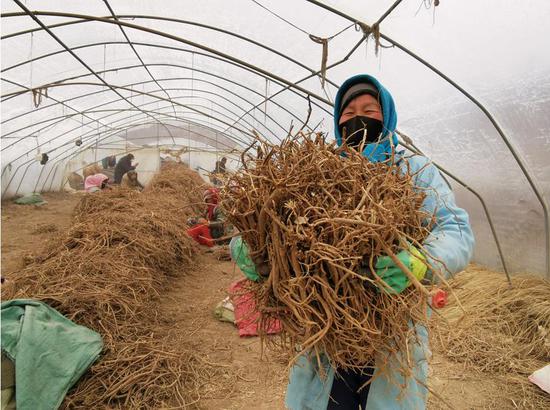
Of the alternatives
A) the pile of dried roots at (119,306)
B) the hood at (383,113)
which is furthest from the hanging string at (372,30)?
the pile of dried roots at (119,306)

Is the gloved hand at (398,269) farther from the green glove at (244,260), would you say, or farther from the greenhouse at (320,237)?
the green glove at (244,260)

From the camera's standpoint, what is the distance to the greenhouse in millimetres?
1012

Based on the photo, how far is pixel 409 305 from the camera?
1030 mm

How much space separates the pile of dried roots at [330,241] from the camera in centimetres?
95

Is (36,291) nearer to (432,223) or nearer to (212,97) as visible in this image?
(432,223)

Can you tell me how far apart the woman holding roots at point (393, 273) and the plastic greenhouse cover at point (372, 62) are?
446 mm

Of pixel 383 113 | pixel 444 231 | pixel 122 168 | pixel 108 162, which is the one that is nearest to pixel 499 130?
pixel 383 113

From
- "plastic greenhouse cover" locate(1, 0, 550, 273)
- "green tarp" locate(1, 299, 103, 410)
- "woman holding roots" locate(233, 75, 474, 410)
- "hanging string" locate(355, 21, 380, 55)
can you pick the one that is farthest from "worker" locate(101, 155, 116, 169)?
"woman holding roots" locate(233, 75, 474, 410)

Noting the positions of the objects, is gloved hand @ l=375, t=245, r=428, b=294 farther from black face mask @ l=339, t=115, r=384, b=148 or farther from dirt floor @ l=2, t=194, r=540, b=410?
black face mask @ l=339, t=115, r=384, b=148

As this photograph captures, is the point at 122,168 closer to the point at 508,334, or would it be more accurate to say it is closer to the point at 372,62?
the point at 372,62

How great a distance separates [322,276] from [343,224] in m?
0.16

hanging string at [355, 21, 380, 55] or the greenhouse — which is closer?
the greenhouse

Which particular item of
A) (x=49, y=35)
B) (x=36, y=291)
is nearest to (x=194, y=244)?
(x=36, y=291)

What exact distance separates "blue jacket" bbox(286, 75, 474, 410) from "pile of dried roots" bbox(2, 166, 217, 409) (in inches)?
39.4
